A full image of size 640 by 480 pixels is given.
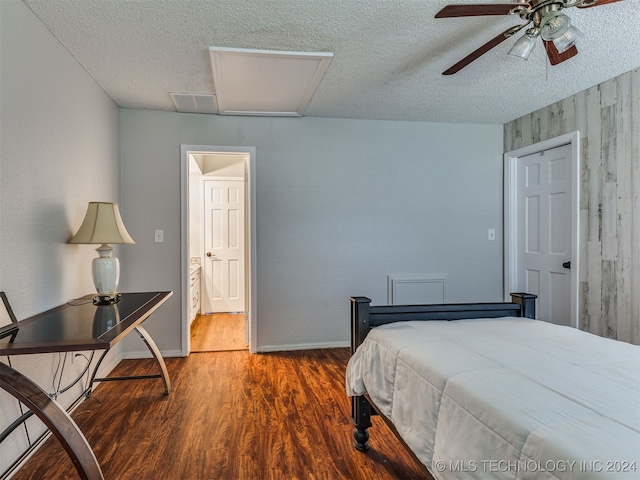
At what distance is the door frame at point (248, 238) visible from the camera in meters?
3.35

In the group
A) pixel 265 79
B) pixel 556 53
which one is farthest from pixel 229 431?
pixel 556 53

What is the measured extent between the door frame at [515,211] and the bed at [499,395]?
150 cm

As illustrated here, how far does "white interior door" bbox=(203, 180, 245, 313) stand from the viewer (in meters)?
5.24

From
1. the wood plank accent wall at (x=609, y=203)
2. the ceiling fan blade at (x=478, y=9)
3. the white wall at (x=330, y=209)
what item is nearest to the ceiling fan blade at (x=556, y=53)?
the ceiling fan blade at (x=478, y=9)

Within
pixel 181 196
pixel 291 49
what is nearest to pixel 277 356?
pixel 181 196

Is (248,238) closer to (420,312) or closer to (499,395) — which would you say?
(420,312)

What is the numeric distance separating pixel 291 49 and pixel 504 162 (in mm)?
2681

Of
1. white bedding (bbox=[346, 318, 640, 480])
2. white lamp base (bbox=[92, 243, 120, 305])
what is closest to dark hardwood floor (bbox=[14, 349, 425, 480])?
white bedding (bbox=[346, 318, 640, 480])

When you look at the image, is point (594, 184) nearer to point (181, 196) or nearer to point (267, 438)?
point (267, 438)

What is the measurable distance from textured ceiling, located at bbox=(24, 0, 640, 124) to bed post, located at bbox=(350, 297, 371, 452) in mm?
1529

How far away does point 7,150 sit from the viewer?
5.53ft

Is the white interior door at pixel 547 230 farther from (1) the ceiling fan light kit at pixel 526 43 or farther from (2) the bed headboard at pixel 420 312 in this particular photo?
(1) the ceiling fan light kit at pixel 526 43

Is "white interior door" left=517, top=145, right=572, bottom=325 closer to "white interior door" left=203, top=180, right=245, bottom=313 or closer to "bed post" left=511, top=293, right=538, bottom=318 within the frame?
"bed post" left=511, top=293, right=538, bottom=318

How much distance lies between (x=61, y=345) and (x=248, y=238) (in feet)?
7.19
